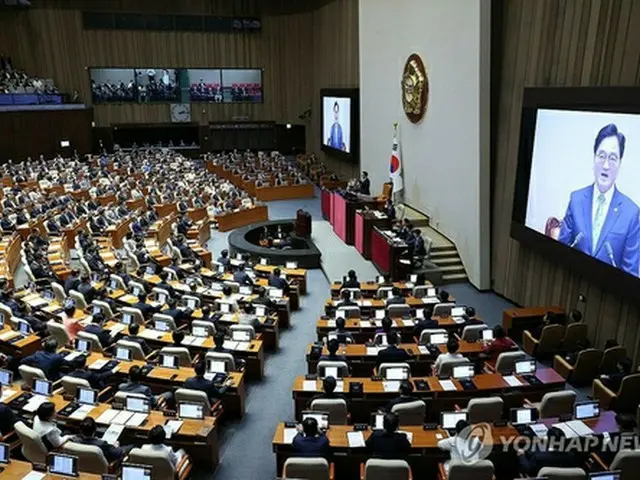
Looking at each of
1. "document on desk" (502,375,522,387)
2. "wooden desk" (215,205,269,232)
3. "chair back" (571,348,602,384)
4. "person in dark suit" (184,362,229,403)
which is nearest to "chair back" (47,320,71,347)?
"person in dark suit" (184,362,229,403)

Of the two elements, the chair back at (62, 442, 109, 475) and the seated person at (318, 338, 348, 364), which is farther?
the seated person at (318, 338, 348, 364)

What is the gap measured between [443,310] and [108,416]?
6.43 m

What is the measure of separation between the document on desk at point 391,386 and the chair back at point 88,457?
3.75 m

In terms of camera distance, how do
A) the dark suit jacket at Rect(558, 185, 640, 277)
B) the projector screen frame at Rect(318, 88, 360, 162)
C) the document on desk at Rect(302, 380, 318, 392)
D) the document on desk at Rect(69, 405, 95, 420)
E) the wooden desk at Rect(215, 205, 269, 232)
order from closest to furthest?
the document on desk at Rect(69, 405, 95, 420) → the document on desk at Rect(302, 380, 318, 392) → the dark suit jacket at Rect(558, 185, 640, 277) → the wooden desk at Rect(215, 205, 269, 232) → the projector screen frame at Rect(318, 88, 360, 162)

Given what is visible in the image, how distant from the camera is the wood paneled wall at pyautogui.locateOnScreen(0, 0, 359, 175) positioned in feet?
106

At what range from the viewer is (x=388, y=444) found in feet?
20.8

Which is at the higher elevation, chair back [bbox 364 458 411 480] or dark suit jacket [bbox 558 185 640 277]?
dark suit jacket [bbox 558 185 640 277]

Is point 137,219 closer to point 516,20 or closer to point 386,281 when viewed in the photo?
point 386,281

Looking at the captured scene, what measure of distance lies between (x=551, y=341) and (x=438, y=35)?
947 centimetres

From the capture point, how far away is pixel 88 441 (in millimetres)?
6387

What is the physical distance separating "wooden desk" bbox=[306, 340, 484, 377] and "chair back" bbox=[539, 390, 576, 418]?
6.53 feet

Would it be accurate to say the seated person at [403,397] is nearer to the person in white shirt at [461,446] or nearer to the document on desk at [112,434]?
the person in white shirt at [461,446]

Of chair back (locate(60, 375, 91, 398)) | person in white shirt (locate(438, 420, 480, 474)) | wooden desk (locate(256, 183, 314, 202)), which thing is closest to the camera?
person in white shirt (locate(438, 420, 480, 474))

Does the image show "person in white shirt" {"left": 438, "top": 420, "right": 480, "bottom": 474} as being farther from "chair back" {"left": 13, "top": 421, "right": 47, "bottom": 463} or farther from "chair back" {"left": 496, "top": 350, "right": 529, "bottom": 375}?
"chair back" {"left": 13, "top": 421, "right": 47, "bottom": 463}
